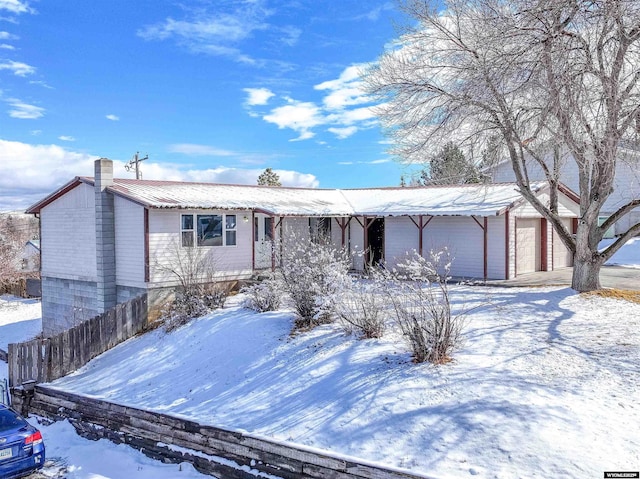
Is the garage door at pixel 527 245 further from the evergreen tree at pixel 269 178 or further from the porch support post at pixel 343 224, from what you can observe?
the evergreen tree at pixel 269 178

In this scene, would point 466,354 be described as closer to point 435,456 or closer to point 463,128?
point 435,456

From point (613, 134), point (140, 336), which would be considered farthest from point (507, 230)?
point (140, 336)

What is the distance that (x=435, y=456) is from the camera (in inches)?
244

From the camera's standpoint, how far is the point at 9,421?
7922mm

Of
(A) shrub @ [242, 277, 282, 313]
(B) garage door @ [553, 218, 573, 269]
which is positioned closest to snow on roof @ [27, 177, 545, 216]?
(B) garage door @ [553, 218, 573, 269]

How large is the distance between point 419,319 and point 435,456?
3.36 meters

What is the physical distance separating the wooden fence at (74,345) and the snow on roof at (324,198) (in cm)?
338

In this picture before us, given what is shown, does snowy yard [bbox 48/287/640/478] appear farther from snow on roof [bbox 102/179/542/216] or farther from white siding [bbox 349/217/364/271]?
white siding [bbox 349/217/364/271]

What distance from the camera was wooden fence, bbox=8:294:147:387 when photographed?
1213cm

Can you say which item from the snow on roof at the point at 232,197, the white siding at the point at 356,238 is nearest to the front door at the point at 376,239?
the white siding at the point at 356,238

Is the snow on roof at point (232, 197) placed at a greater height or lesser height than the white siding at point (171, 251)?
greater

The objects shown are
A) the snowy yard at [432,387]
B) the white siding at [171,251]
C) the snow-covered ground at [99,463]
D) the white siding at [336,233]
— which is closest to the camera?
the snowy yard at [432,387]

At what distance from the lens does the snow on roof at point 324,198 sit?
16719mm

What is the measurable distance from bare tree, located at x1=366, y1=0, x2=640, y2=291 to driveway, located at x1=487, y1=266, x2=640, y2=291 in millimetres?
2403
